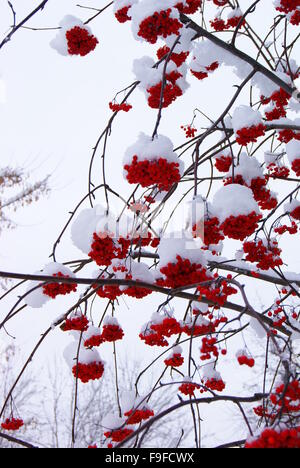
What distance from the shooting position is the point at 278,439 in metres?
0.99

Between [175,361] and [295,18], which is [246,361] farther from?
[295,18]

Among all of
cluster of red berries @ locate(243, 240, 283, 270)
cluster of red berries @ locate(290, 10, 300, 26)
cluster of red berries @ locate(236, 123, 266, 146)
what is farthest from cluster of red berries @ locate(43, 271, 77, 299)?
cluster of red berries @ locate(290, 10, 300, 26)

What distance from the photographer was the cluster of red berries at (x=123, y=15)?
221 centimetres

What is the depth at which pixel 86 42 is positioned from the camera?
2236 mm

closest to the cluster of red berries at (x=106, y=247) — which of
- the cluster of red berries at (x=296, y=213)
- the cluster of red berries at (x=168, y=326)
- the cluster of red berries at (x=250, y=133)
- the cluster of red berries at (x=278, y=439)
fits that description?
the cluster of red berries at (x=168, y=326)

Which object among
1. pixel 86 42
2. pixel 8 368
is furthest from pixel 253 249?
pixel 8 368

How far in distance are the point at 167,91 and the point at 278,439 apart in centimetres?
153

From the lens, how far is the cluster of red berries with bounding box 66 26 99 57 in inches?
86.7

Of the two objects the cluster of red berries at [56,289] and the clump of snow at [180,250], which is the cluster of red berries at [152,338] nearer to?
the cluster of red berries at [56,289]

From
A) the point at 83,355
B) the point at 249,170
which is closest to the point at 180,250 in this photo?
the point at 249,170

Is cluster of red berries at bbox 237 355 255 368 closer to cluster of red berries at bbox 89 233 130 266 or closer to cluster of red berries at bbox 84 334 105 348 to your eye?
cluster of red berries at bbox 84 334 105 348

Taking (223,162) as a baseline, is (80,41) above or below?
above
